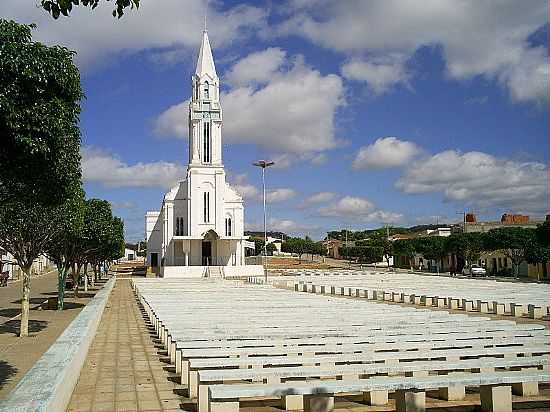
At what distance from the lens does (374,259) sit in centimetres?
9625

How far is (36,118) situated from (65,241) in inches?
718

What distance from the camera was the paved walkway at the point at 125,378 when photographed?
7414 mm

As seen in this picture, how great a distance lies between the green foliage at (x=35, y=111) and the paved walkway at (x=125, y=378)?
3.07 meters

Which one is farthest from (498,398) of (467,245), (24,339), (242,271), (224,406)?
(467,245)

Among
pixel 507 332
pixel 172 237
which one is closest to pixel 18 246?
pixel 507 332

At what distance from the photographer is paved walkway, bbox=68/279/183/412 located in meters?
7.41

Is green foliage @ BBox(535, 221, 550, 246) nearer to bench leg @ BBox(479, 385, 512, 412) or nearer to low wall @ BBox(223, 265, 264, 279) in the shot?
low wall @ BBox(223, 265, 264, 279)

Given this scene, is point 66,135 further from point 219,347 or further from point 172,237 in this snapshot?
point 172,237

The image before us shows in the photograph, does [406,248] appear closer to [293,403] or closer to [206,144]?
[206,144]

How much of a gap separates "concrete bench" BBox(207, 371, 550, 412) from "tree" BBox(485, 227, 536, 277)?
47.6 metres

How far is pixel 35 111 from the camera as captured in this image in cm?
620

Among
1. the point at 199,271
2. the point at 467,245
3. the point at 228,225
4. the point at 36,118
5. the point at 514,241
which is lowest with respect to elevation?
the point at 199,271

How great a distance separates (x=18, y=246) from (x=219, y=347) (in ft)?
33.3

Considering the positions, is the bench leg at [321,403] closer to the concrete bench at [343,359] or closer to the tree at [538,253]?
the concrete bench at [343,359]
